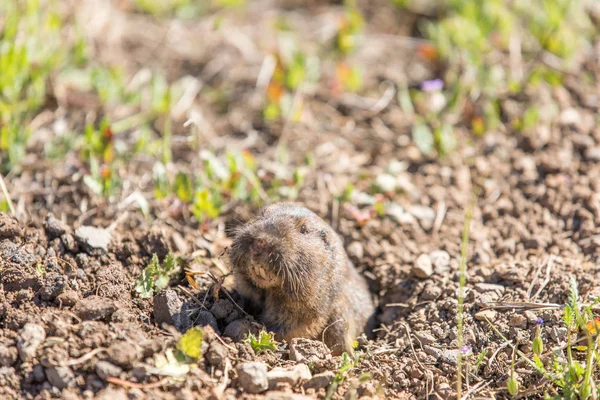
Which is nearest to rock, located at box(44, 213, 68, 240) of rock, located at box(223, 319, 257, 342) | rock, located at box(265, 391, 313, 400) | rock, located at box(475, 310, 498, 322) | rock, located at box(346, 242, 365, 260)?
rock, located at box(223, 319, 257, 342)

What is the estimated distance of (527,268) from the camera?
473 centimetres

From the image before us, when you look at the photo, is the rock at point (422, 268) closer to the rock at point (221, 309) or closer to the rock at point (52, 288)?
the rock at point (221, 309)

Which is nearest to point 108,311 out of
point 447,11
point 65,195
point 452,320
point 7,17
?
point 65,195

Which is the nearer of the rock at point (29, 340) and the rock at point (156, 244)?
the rock at point (29, 340)

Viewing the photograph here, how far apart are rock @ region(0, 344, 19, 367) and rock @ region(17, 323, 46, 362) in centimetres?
2

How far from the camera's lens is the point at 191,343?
3.63 meters

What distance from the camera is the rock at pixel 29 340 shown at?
11.5 feet

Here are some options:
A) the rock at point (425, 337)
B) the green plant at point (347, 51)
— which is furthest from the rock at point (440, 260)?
the green plant at point (347, 51)

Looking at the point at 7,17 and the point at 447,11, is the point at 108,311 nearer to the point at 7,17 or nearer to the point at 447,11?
the point at 7,17

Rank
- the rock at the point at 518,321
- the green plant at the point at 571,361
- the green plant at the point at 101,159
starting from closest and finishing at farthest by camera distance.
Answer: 1. the green plant at the point at 571,361
2. the rock at the point at 518,321
3. the green plant at the point at 101,159

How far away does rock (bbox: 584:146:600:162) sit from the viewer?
19.1 ft

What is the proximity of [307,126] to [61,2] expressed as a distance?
2.78m

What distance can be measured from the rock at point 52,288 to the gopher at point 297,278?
3.34ft

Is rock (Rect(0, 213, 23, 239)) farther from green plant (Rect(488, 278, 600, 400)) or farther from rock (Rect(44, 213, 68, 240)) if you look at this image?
green plant (Rect(488, 278, 600, 400))
